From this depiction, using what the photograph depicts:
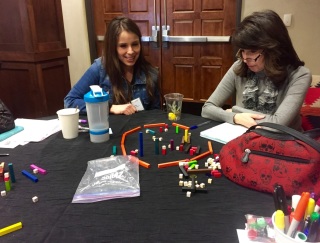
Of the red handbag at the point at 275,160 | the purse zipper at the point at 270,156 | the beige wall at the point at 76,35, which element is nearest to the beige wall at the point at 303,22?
the beige wall at the point at 76,35

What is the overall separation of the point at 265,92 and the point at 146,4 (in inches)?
90.4

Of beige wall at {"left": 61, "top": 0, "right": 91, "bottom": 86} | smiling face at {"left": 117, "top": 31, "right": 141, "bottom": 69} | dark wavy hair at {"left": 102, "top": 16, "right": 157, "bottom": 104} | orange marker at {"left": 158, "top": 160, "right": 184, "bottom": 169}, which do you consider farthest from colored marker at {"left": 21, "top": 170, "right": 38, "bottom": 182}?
beige wall at {"left": 61, "top": 0, "right": 91, "bottom": 86}

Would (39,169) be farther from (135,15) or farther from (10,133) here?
(135,15)

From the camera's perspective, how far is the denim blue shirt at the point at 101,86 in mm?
1735

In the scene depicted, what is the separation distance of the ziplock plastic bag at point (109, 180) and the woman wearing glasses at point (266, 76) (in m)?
0.63

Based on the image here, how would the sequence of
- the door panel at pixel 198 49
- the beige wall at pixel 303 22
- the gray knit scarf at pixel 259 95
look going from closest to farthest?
1. the gray knit scarf at pixel 259 95
2. the beige wall at pixel 303 22
3. the door panel at pixel 198 49

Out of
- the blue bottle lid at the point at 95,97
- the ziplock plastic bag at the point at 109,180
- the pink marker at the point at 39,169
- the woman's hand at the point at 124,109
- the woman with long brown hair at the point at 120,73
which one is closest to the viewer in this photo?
the ziplock plastic bag at the point at 109,180

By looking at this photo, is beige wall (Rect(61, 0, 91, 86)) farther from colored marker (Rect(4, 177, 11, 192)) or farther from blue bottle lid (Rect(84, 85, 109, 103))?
colored marker (Rect(4, 177, 11, 192))

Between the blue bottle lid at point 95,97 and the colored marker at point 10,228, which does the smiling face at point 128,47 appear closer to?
the blue bottle lid at point 95,97

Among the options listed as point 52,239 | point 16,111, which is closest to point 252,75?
point 52,239

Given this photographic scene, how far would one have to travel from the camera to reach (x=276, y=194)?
2.23 feet

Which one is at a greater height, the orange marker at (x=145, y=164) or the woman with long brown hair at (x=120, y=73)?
the woman with long brown hair at (x=120, y=73)

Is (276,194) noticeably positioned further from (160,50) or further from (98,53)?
A: (98,53)

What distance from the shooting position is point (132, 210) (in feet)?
2.57
